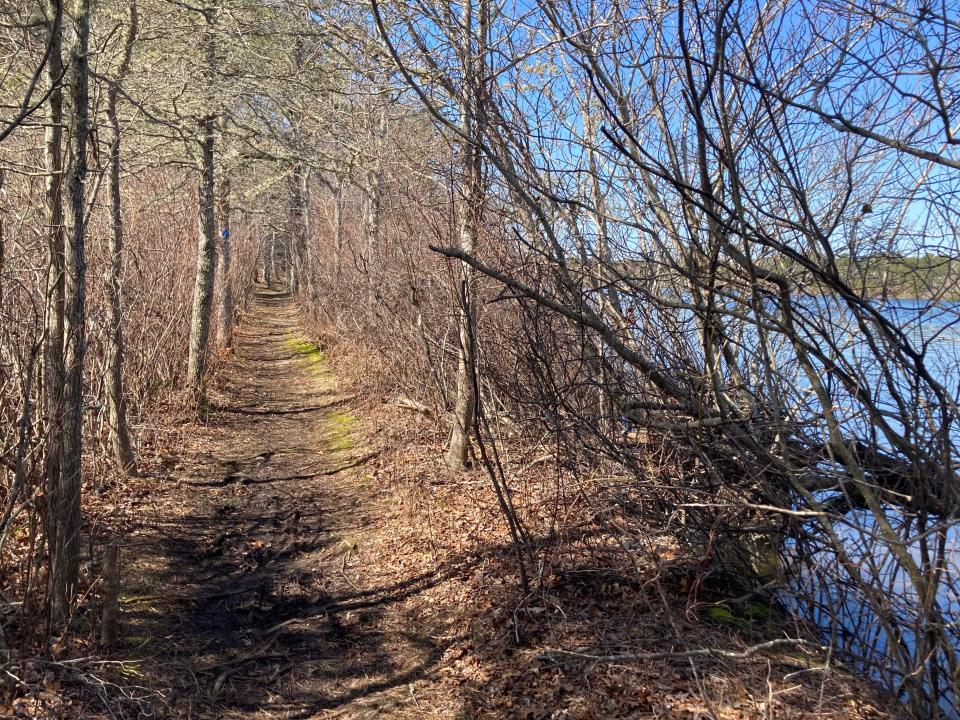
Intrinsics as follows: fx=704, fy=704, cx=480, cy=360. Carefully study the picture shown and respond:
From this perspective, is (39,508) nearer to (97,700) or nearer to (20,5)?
(97,700)

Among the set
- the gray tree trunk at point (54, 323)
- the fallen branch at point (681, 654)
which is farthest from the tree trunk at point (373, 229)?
the fallen branch at point (681, 654)

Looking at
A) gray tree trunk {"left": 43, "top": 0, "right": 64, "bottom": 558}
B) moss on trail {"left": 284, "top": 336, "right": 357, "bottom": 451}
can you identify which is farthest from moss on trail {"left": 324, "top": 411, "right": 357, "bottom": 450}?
gray tree trunk {"left": 43, "top": 0, "right": 64, "bottom": 558}

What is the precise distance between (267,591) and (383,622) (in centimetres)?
105

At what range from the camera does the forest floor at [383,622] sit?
378 cm

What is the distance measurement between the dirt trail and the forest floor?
Result: 0.05 feet

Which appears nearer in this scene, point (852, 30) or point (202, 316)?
point (852, 30)

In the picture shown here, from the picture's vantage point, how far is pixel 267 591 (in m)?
5.41

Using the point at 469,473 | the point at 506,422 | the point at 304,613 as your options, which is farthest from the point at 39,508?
the point at 506,422

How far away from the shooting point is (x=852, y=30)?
356 centimetres

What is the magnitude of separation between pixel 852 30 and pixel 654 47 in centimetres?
118

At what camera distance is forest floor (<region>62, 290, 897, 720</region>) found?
378cm

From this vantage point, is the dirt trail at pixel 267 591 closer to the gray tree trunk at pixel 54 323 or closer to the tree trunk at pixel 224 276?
the gray tree trunk at pixel 54 323

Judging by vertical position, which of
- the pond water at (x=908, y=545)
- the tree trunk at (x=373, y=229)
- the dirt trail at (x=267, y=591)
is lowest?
the dirt trail at (x=267, y=591)

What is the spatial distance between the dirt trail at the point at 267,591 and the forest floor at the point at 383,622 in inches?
0.6
